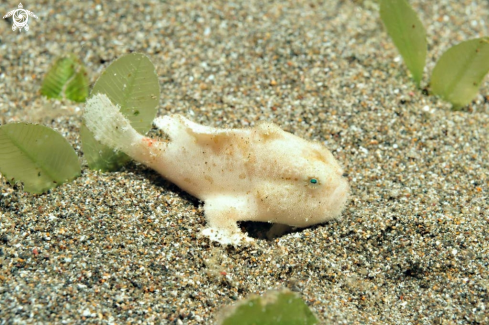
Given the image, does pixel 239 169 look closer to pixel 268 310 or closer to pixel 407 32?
pixel 268 310

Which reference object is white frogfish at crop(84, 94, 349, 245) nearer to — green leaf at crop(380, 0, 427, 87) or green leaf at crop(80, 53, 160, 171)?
green leaf at crop(80, 53, 160, 171)

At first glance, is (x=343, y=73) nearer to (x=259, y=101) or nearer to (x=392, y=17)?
(x=392, y=17)

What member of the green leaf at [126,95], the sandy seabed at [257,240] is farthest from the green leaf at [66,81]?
the green leaf at [126,95]

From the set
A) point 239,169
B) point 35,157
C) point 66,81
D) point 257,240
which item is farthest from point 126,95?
point 257,240

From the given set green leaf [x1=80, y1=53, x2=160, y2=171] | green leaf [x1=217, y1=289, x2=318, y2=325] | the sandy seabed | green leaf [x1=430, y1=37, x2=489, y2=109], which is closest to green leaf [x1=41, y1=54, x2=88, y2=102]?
the sandy seabed

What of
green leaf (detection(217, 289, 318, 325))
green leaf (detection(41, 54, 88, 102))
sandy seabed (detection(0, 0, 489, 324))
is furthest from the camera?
green leaf (detection(41, 54, 88, 102))

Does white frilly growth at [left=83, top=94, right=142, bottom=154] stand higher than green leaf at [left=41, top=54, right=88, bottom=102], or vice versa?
white frilly growth at [left=83, top=94, right=142, bottom=154]

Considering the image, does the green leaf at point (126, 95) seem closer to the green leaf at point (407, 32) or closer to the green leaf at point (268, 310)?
the green leaf at point (268, 310)
